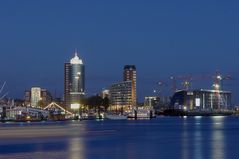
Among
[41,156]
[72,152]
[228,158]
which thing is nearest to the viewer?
[228,158]

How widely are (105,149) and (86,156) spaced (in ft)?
27.6

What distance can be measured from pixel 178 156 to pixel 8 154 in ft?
46.4

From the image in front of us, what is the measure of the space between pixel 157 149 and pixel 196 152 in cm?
515

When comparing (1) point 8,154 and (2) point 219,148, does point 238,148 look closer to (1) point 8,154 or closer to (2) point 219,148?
(2) point 219,148

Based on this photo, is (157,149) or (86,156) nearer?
(86,156)

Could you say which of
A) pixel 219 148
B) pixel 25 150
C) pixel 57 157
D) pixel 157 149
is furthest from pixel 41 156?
pixel 219 148

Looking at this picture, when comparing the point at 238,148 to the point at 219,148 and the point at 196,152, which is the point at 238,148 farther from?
the point at 196,152

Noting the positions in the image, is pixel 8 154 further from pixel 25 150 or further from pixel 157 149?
pixel 157 149

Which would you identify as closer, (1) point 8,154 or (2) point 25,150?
(1) point 8,154

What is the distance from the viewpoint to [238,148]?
2240 inches

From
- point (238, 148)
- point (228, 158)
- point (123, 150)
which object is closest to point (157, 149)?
point (123, 150)

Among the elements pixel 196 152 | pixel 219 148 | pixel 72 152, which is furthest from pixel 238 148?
pixel 72 152

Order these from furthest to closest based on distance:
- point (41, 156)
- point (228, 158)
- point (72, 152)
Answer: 1. point (72, 152)
2. point (41, 156)
3. point (228, 158)

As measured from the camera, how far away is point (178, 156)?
4853 cm
